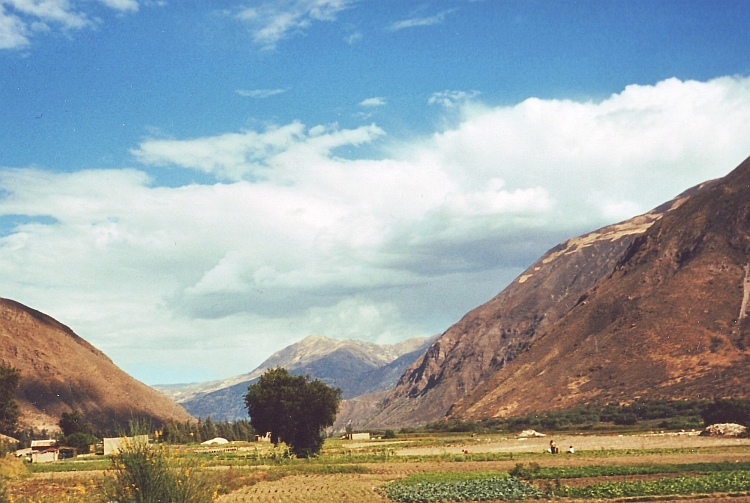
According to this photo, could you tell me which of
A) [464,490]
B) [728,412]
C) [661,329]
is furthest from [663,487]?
[661,329]

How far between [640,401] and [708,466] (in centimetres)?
8702

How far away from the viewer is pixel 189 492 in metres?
17.5

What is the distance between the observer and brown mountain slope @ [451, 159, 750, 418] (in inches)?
5182

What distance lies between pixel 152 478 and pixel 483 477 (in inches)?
1073

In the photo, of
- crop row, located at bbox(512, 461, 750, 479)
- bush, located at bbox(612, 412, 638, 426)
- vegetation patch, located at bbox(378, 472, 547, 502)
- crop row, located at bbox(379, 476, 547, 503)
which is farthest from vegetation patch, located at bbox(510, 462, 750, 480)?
bush, located at bbox(612, 412, 638, 426)

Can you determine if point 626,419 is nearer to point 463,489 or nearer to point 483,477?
point 483,477

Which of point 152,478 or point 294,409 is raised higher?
point 294,409

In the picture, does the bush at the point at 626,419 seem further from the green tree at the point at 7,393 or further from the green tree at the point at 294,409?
the green tree at the point at 7,393

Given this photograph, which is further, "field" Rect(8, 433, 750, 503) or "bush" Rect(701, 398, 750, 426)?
"bush" Rect(701, 398, 750, 426)

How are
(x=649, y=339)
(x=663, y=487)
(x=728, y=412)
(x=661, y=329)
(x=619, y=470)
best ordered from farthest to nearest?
1. (x=661, y=329)
2. (x=649, y=339)
3. (x=728, y=412)
4. (x=619, y=470)
5. (x=663, y=487)

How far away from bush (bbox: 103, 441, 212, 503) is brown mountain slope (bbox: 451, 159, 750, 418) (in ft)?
369

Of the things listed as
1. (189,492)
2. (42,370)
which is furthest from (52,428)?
(189,492)

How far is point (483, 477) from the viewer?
41.1 m

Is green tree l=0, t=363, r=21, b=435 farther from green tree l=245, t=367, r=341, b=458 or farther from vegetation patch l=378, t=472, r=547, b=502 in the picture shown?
vegetation patch l=378, t=472, r=547, b=502
